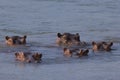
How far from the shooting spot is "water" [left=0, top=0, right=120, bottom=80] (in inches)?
553

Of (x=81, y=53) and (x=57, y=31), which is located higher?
(x=57, y=31)

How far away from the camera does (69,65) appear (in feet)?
49.1

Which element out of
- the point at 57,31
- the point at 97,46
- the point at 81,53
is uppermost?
the point at 57,31

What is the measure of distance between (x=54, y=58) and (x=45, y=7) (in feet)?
38.2

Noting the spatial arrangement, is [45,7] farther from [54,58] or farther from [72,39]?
[54,58]

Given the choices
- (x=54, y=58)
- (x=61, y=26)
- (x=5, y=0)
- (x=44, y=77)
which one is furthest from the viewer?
(x=5, y=0)

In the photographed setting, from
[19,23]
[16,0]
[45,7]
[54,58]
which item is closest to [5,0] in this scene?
[16,0]

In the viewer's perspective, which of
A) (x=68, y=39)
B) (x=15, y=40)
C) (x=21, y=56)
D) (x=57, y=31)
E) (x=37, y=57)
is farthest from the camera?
(x=57, y=31)

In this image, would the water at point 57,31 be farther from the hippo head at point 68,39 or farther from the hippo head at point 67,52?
the hippo head at point 68,39

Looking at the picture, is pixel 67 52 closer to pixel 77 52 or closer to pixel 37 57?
pixel 77 52

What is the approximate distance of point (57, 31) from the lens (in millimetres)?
20781

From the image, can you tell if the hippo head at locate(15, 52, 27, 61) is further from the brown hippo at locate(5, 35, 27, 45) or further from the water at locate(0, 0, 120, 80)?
the brown hippo at locate(5, 35, 27, 45)

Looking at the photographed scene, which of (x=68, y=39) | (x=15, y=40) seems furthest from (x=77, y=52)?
(x=15, y=40)

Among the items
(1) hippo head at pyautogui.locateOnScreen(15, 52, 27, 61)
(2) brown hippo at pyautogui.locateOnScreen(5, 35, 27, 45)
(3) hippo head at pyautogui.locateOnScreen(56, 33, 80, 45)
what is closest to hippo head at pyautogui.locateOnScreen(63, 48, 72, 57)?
(1) hippo head at pyautogui.locateOnScreen(15, 52, 27, 61)
